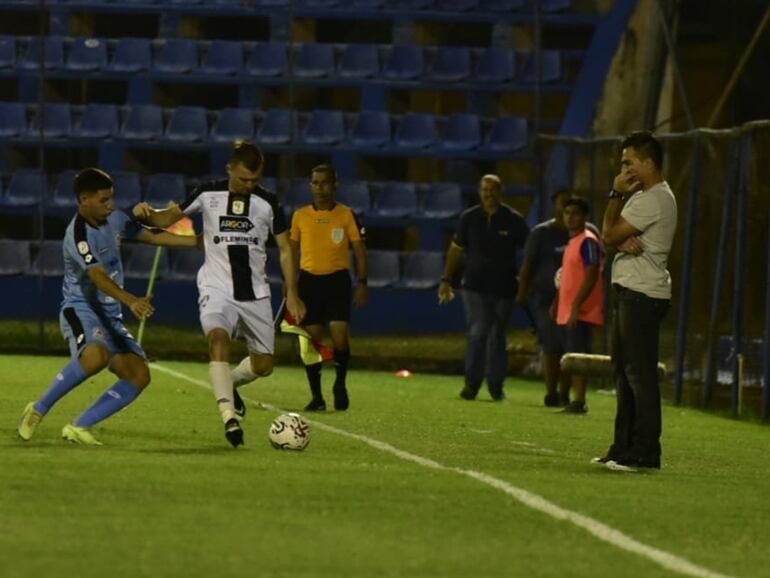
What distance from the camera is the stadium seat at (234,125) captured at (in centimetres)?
3017

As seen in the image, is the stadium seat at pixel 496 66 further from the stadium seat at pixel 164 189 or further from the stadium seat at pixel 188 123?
the stadium seat at pixel 164 189

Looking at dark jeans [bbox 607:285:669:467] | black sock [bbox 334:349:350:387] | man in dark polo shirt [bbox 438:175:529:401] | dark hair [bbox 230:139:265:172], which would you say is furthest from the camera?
man in dark polo shirt [bbox 438:175:529:401]

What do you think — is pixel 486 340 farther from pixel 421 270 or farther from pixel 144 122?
pixel 144 122

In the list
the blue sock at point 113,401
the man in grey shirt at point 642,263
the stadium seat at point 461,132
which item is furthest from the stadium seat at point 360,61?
the man in grey shirt at point 642,263

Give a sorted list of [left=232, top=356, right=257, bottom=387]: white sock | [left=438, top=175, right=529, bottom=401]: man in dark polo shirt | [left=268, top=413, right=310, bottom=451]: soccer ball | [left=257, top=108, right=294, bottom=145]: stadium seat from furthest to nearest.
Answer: [left=257, top=108, right=294, bottom=145]: stadium seat
[left=438, top=175, right=529, bottom=401]: man in dark polo shirt
[left=232, top=356, right=257, bottom=387]: white sock
[left=268, top=413, right=310, bottom=451]: soccer ball

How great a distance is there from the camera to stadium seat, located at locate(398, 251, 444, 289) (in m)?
28.5

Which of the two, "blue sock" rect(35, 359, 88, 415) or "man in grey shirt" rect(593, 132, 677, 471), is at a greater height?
"man in grey shirt" rect(593, 132, 677, 471)

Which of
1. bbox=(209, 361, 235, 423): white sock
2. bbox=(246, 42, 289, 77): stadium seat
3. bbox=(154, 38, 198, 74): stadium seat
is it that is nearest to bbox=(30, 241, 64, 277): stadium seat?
bbox=(154, 38, 198, 74): stadium seat

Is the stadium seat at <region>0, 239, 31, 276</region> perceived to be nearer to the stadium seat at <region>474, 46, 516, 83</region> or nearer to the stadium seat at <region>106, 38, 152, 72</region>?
the stadium seat at <region>106, 38, 152, 72</region>

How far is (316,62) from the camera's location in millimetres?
31078

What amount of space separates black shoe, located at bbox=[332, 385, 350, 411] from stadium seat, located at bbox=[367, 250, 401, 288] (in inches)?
435

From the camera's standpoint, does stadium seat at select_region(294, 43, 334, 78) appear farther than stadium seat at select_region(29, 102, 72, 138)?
Yes

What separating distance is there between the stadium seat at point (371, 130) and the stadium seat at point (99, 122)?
344 cm

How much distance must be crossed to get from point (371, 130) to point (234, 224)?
57.1ft
